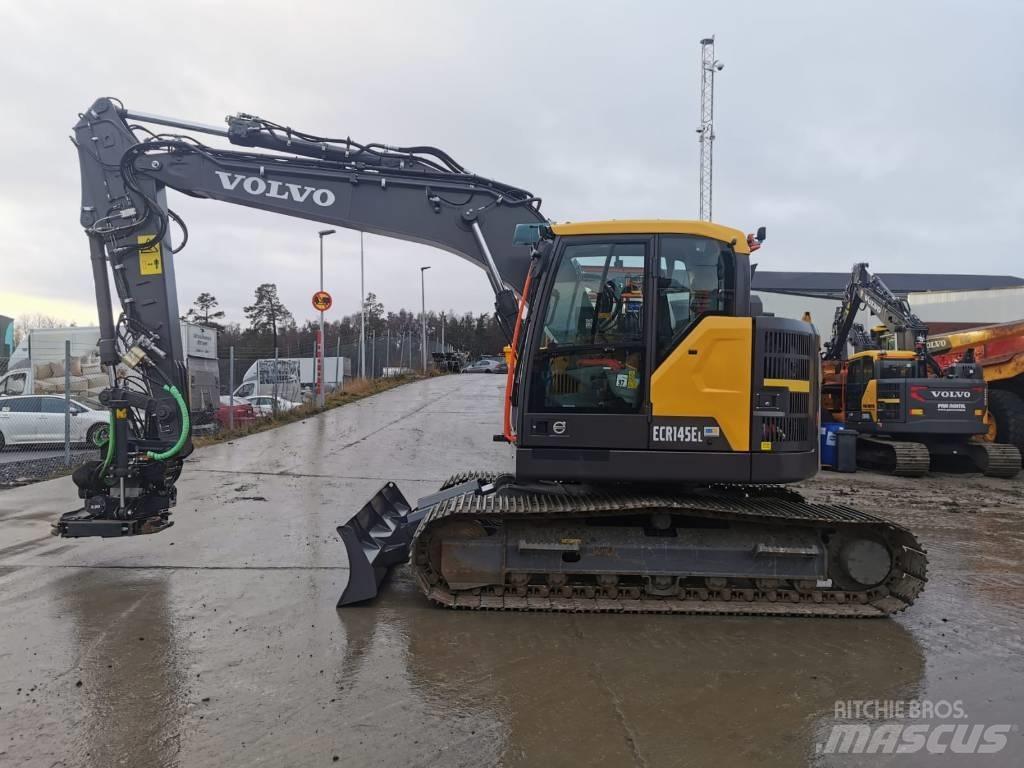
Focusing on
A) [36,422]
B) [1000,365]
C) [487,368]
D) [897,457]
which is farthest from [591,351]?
[487,368]

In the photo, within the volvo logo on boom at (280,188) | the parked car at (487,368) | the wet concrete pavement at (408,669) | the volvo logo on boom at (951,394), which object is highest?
the volvo logo on boom at (280,188)

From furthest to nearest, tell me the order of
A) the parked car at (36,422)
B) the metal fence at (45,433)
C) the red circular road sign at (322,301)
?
the red circular road sign at (322,301), the parked car at (36,422), the metal fence at (45,433)

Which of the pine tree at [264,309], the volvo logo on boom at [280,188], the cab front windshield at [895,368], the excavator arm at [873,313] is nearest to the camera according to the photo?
the volvo logo on boom at [280,188]

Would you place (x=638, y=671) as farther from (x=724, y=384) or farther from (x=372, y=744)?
(x=724, y=384)

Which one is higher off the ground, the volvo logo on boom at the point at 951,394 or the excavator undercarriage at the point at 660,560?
the volvo logo on boom at the point at 951,394

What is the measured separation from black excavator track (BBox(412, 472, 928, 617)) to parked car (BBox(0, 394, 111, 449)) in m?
12.2

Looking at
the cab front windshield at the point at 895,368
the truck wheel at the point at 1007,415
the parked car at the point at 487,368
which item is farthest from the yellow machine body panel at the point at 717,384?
the parked car at the point at 487,368

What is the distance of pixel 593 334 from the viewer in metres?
4.95

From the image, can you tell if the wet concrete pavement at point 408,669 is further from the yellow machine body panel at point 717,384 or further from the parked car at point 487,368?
the parked car at point 487,368

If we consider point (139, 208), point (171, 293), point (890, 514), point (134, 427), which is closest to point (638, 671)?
point (134, 427)

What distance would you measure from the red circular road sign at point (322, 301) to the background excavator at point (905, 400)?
41.7 ft

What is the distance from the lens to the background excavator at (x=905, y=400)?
12.5 meters

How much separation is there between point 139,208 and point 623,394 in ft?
14.9

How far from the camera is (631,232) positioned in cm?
496
